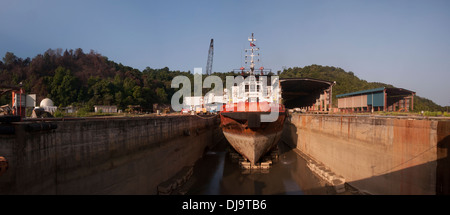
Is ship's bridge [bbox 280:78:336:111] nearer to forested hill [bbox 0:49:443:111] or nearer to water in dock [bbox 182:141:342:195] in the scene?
water in dock [bbox 182:141:342:195]

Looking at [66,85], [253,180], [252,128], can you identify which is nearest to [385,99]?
[252,128]

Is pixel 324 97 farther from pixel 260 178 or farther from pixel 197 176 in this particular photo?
pixel 197 176

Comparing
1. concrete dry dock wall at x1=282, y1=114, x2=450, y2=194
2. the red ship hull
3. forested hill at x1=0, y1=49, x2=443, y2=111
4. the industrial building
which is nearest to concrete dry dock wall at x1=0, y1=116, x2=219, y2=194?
the red ship hull

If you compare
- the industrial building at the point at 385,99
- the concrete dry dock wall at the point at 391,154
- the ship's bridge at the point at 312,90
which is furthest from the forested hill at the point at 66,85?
the concrete dry dock wall at the point at 391,154

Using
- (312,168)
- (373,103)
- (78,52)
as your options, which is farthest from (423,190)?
(78,52)

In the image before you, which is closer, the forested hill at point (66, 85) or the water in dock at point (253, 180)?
the water in dock at point (253, 180)

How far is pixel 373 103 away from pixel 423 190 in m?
21.9

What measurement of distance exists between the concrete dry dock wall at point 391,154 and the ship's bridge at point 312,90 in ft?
50.1

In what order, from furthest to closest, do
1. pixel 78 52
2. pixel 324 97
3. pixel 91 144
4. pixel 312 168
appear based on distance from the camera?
pixel 78 52 < pixel 324 97 < pixel 312 168 < pixel 91 144

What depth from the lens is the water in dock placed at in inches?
565

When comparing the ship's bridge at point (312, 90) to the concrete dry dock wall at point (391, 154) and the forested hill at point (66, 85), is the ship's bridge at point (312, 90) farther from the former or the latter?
the forested hill at point (66, 85)

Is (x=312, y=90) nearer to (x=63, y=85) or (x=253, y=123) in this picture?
(x=253, y=123)

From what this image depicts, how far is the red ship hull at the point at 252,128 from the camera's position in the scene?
16375 mm
